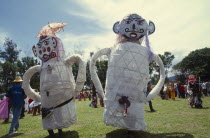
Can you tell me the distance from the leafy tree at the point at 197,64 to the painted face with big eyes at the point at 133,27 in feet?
115

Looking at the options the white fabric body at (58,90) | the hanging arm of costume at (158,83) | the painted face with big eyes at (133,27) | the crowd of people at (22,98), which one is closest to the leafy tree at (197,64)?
the crowd of people at (22,98)

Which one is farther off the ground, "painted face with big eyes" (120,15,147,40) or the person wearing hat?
"painted face with big eyes" (120,15,147,40)

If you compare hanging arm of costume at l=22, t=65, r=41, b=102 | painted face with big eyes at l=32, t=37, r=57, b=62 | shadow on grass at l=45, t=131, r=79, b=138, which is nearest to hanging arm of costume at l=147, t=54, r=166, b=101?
shadow on grass at l=45, t=131, r=79, b=138

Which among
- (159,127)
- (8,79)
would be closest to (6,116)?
(159,127)

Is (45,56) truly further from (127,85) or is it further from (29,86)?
(127,85)

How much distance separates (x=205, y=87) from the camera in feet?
62.3

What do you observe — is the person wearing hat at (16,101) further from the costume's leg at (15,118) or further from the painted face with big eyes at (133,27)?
the painted face with big eyes at (133,27)

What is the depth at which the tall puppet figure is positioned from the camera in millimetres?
4758

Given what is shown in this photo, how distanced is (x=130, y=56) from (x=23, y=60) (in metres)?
30.4

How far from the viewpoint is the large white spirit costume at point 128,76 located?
13.5 feet

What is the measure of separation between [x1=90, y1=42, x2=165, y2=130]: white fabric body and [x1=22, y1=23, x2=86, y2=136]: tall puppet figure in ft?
3.33

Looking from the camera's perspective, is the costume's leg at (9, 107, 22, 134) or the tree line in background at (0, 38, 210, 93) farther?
the tree line in background at (0, 38, 210, 93)

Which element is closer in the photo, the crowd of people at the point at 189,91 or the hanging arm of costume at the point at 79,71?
the hanging arm of costume at the point at 79,71

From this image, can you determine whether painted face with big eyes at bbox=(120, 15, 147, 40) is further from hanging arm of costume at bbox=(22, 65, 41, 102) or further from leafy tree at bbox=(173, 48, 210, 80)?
leafy tree at bbox=(173, 48, 210, 80)
